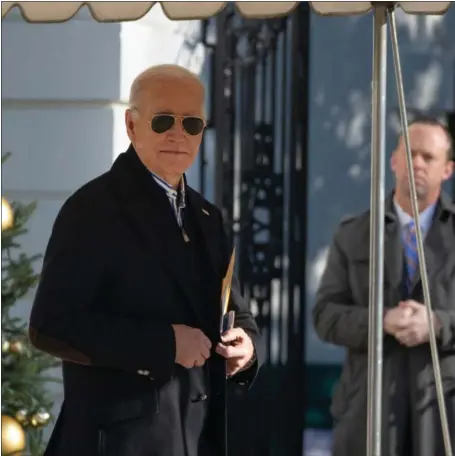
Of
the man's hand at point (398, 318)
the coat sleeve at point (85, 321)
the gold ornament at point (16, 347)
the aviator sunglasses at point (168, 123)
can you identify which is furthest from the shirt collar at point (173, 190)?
the gold ornament at point (16, 347)

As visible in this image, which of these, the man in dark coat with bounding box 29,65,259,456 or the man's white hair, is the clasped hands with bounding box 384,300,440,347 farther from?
the man's white hair

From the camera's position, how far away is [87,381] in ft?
13.4

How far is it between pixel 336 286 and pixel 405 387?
0.41m

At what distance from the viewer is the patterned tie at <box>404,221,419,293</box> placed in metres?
4.95

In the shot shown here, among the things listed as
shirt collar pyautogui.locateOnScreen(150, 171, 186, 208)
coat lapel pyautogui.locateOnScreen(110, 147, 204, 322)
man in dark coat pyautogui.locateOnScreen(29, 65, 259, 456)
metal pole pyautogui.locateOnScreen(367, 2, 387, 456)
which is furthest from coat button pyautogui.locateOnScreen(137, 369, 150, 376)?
metal pole pyautogui.locateOnScreen(367, 2, 387, 456)

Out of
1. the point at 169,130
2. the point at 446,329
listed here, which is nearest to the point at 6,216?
the point at 169,130

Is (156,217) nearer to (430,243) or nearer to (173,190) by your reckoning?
(173,190)

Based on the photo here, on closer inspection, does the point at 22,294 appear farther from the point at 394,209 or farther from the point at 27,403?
the point at 394,209

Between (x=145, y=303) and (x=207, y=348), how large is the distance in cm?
21

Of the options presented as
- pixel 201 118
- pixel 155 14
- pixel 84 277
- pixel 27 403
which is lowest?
pixel 27 403

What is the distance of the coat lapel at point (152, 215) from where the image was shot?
4102mm

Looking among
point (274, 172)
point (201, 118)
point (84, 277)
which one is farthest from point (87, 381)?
point (274, 172)

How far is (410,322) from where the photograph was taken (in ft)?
15.8

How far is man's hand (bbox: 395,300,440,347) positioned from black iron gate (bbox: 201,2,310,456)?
6.94ft
